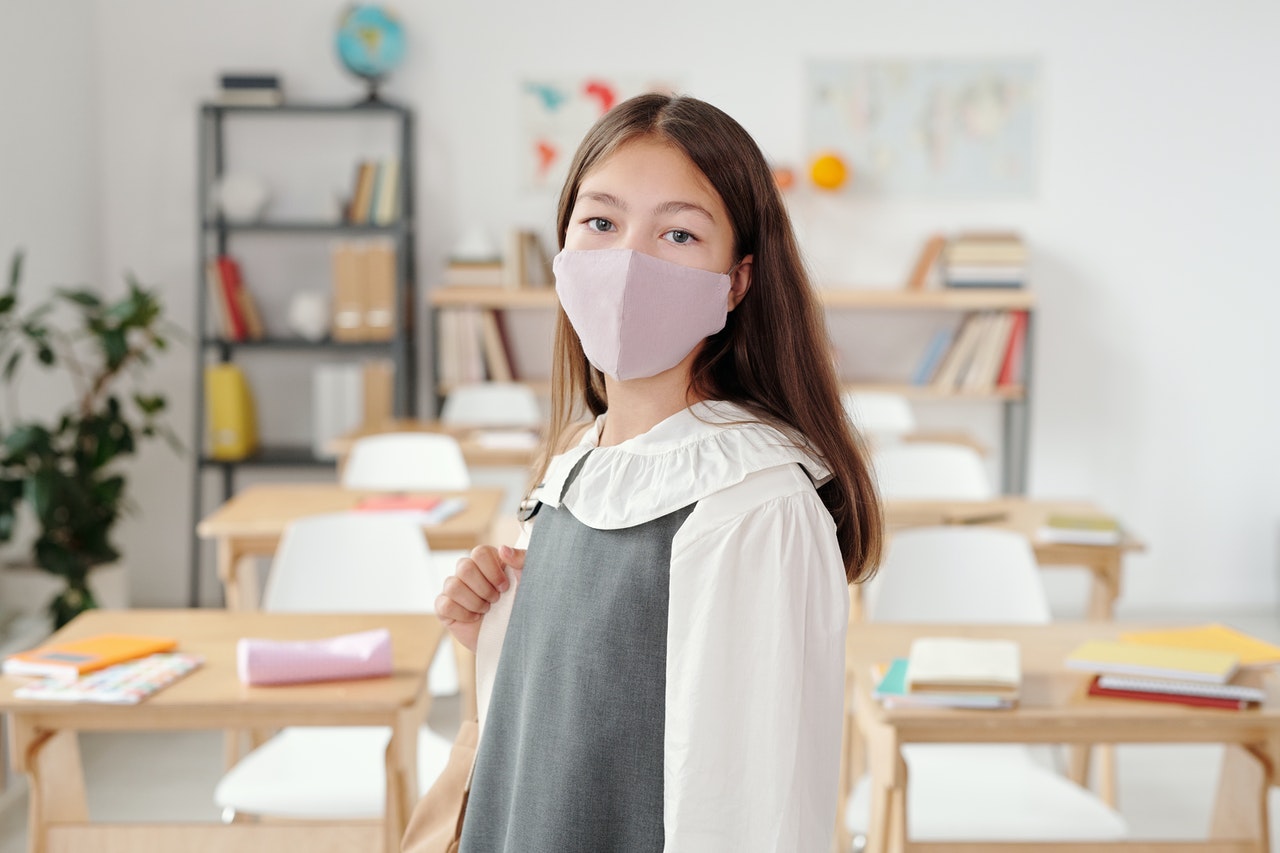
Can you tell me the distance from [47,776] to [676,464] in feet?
4.79

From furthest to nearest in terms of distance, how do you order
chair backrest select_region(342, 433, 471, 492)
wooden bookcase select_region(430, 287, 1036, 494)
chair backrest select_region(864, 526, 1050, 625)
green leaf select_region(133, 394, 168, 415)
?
wooden bookcase select_region(430, 287, 1036, 494) < green leaf select_region(133, 394, 168, 415) < chair backrest select_region(342, 433, 471, 492) < chair backrest select_region(864, 526, 1050, 625)

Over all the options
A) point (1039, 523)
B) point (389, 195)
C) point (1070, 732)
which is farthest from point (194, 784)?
point (1070, 732)

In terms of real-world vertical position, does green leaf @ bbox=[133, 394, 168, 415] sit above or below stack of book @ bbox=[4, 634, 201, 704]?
above

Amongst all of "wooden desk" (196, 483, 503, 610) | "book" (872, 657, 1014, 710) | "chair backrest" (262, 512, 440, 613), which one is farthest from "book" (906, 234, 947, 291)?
"book" (872, 657, 1014, 710)

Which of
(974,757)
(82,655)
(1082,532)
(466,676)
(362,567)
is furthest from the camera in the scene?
(1082,532)

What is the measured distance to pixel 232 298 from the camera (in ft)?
17.4

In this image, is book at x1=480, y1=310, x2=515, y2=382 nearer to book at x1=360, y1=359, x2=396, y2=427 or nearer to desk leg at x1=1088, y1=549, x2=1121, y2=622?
book at x1=360, y1=359, x2=396, y2=427

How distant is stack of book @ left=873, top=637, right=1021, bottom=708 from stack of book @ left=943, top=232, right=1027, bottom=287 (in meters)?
3.31

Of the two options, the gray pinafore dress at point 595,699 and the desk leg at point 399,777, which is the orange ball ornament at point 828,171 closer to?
the desk leg at point 399,777

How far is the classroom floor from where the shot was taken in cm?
341

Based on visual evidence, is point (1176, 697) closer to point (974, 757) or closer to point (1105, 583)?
point (974, 757)

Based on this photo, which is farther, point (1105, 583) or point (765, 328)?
point (1105, 583)

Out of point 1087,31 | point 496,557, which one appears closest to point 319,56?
point 1087,31

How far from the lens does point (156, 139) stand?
5.50 metres
